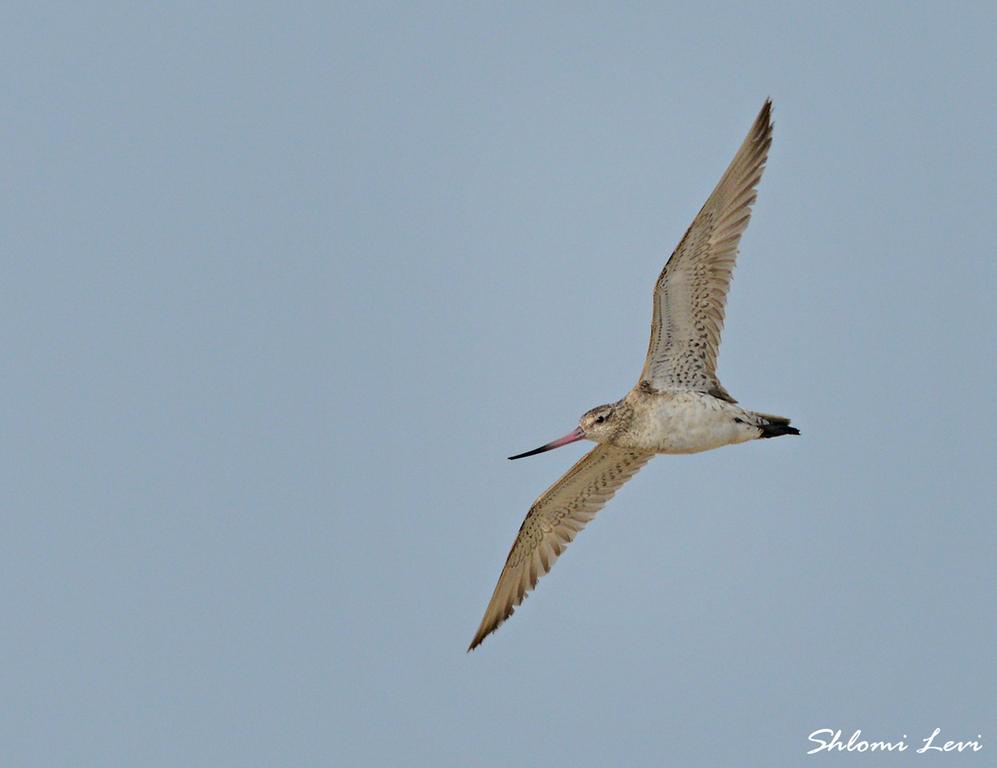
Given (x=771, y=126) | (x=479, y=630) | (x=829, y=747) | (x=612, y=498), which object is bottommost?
(x=829, y=747)

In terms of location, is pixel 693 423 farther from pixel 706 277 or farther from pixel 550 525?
pixel 550 525

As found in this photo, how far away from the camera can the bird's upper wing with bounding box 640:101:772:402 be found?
1464cm

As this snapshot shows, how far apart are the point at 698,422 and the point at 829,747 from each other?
3.51 metres

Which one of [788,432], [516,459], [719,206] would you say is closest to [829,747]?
[788,432]

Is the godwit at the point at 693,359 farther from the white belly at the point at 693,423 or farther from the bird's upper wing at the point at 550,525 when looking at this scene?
the bird's upper wing at the point at 550,525

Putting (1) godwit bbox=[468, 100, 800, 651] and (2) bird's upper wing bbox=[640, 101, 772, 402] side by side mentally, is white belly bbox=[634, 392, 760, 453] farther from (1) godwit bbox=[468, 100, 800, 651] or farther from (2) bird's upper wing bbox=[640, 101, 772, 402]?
(2) bird's upper wing bbox=[640, 101, 772, 402]

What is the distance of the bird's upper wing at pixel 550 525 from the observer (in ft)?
53.0

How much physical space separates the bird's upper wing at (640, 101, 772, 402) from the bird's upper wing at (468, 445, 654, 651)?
4.64ft

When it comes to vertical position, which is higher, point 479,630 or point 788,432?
point 788,432

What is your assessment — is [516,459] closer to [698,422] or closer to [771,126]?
[698,422]

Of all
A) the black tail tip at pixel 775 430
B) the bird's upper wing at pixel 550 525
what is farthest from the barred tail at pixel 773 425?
the bird's upper wing at pixel 550 525

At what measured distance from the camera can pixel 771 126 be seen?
580 inches

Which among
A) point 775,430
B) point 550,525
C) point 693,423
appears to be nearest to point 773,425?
point 775,430

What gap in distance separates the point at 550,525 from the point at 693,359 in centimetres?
265
